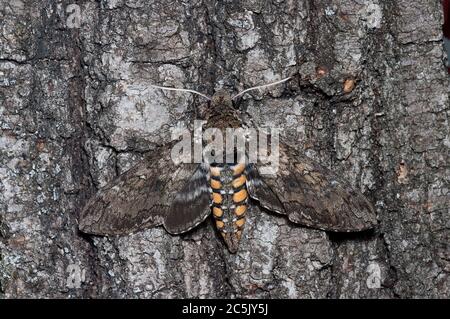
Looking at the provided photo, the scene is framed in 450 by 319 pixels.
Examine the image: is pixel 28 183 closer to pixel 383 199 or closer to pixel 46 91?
pixel 46 91

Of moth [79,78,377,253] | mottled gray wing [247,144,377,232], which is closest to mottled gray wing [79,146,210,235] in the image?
moth [79,78,377,253]

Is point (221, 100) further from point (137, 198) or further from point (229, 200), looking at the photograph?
point (137, 198)

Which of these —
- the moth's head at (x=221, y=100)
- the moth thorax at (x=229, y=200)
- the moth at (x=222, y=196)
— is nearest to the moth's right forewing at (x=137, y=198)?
the moth at (x=222, y=196)

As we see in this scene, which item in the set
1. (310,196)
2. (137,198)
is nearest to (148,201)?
(137,198)

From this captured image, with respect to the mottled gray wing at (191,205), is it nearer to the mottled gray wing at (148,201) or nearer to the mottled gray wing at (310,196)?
the mottled gray wing at (148,201)

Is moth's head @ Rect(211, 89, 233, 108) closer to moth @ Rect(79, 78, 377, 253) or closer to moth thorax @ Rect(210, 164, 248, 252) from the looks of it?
moth @ Rect(79, 78, 377, 253)

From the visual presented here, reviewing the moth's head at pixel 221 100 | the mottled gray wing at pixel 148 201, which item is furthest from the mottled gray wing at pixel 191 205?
the moth's head at pixel 221 100

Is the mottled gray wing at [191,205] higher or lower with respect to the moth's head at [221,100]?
lower
